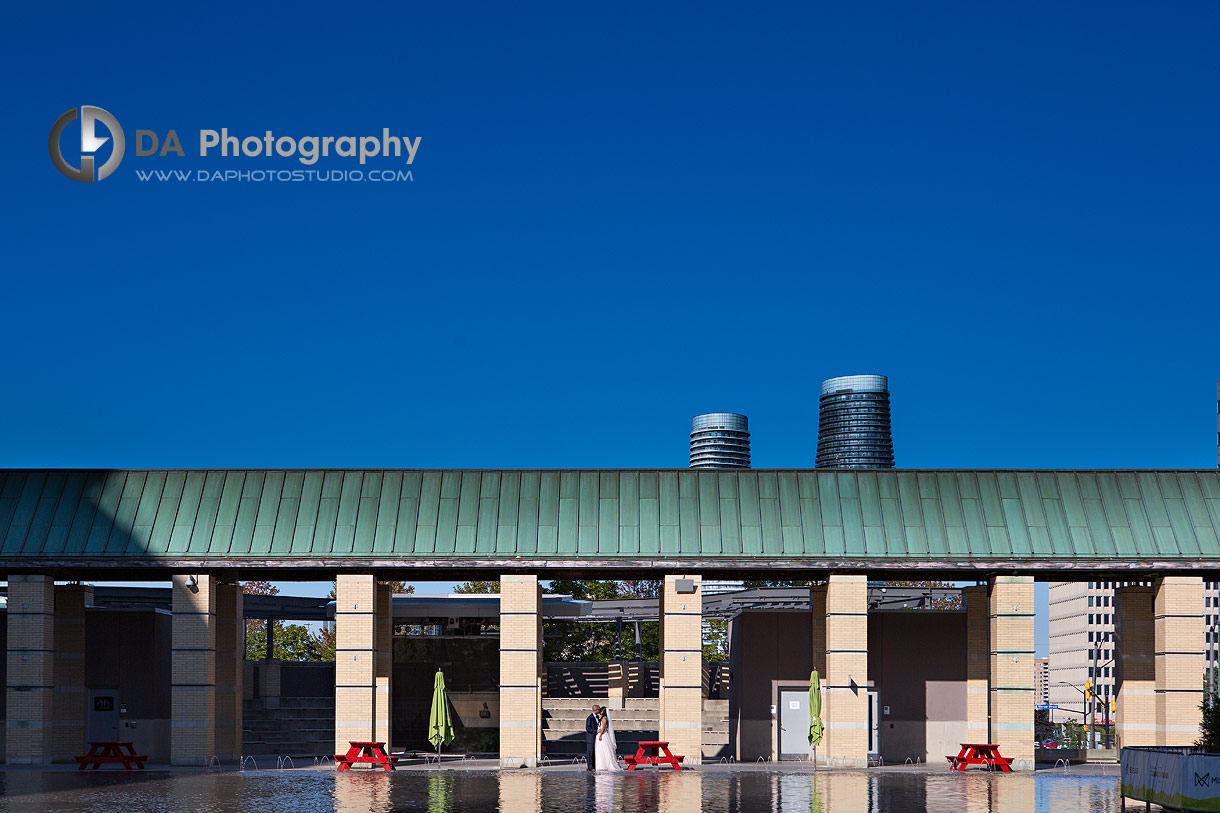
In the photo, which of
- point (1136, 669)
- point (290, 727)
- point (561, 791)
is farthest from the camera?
point (290, 727)

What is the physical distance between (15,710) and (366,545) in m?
9.73

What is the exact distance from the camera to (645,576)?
1460 inches

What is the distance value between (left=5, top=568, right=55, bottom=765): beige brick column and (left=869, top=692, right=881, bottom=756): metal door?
71.0 feet

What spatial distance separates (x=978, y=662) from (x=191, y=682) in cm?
2086

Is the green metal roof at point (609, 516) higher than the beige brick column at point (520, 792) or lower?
higher

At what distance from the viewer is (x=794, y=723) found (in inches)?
1485

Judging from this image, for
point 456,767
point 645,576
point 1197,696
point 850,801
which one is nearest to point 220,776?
point 456,767

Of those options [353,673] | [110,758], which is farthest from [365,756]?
[110,758]

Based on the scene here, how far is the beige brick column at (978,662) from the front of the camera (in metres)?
37.1

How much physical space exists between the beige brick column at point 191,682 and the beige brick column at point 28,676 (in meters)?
3.31

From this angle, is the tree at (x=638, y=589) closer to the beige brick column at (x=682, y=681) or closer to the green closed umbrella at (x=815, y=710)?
the beige brick column at (x=682, y=681)

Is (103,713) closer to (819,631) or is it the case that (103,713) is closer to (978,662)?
(819,631)

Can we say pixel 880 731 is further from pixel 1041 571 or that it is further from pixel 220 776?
pixel 220 776

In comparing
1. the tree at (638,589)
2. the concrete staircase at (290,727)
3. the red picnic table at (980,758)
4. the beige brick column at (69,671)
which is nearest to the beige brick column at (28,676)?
the beige brick column at (69,671)
